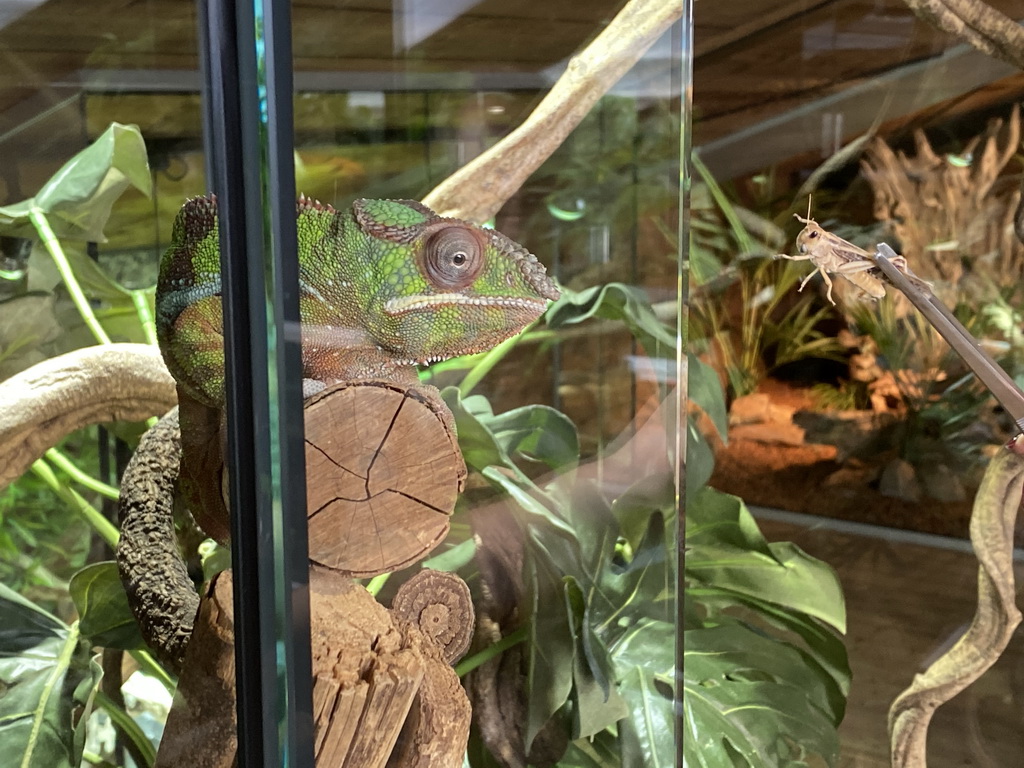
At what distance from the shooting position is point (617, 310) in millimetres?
503

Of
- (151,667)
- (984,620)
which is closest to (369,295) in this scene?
(151,667)

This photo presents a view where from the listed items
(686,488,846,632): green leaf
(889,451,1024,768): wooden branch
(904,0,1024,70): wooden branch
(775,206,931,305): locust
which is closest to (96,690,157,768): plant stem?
(775,206,931,305): locust

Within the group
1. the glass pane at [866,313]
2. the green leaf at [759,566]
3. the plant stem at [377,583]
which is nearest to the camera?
the plant stem at [377,583]

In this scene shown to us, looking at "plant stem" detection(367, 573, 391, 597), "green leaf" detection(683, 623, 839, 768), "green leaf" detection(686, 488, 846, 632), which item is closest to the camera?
"plant stem" detection(367, 573, 391, 597)

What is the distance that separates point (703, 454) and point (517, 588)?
54 cm

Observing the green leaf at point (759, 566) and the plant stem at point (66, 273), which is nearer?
the plant stem at point (66, 273)

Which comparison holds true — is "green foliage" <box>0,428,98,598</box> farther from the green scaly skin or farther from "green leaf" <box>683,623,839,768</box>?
"green leaf" <box>683,623,839,768</box>

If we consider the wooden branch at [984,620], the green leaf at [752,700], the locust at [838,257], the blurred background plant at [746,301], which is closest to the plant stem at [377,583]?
the locust at [838,257]

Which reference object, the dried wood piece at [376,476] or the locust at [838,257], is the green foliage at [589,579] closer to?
the dried wood piece at [376,476]

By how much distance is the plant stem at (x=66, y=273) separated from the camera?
17.0 inches

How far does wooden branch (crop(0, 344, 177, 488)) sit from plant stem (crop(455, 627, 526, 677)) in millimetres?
196

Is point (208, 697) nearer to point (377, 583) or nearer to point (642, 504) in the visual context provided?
point (377, 583)

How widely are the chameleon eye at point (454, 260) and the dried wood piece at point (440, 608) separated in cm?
14

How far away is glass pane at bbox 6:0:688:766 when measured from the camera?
1.26ft
